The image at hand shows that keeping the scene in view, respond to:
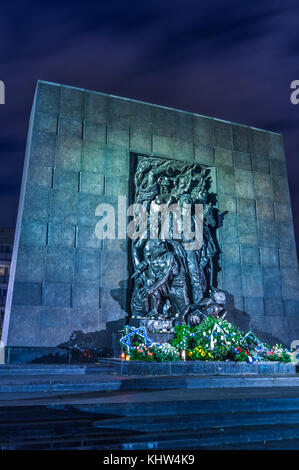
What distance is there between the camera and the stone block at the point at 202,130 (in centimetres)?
1744

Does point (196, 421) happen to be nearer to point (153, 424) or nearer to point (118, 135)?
point (153, 424)

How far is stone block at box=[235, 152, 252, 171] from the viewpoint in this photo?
1780cm

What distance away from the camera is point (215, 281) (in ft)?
51.4

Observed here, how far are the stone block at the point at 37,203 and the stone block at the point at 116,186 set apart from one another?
2184mm

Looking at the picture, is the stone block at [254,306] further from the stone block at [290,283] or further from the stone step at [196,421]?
the stone step at [196,421]

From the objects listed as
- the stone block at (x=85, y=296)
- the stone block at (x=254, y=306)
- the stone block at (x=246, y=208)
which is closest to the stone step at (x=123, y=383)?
the stone block at (x=85, y=296)

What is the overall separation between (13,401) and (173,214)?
1014 centimetres

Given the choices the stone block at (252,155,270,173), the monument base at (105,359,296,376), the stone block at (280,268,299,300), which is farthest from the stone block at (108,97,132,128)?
the monument base at (105,359,296,376)

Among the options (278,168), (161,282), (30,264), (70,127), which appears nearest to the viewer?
(30,264)

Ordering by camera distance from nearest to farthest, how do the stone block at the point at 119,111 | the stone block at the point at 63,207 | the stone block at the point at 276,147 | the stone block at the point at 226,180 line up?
the stone block at the point at 63,207 < the stone block at the point at 119,111 < the stone block at the point at 226,180 < the stone block at the point at 276,147

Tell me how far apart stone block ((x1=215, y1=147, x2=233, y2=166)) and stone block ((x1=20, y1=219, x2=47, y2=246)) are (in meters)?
7.90

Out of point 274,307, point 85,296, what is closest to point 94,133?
point 85,296

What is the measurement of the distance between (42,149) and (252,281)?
9.46 m

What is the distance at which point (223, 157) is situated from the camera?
17.6m
